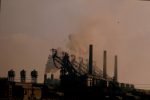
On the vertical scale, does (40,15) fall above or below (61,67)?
above

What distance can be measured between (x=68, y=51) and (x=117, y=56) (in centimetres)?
55

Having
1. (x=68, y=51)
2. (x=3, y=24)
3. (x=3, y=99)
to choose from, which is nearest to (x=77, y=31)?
(x=68, y=51)

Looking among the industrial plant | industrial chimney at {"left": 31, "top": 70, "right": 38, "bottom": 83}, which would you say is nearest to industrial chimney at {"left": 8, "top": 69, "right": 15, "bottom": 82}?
the industrial plant

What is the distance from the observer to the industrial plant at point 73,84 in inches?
137

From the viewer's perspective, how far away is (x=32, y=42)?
359 cm

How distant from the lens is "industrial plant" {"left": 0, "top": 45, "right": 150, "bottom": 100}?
3.49 meters

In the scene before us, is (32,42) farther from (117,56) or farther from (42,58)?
(117,56)

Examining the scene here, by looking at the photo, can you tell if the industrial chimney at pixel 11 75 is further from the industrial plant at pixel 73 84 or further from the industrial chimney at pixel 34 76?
the industrial chimney at pixel 34 76

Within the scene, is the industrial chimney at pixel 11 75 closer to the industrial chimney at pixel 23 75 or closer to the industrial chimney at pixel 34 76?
the industrial chimney at pixel 23 75

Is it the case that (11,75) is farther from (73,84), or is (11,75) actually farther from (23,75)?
(73,84)

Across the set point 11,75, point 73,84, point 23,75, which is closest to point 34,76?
point 23,75

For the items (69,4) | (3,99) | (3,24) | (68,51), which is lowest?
(3,99)

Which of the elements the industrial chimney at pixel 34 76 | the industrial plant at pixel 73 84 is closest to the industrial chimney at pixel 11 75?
the industrial plant at pixel 73 84

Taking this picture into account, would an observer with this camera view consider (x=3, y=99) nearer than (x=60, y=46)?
Yes
